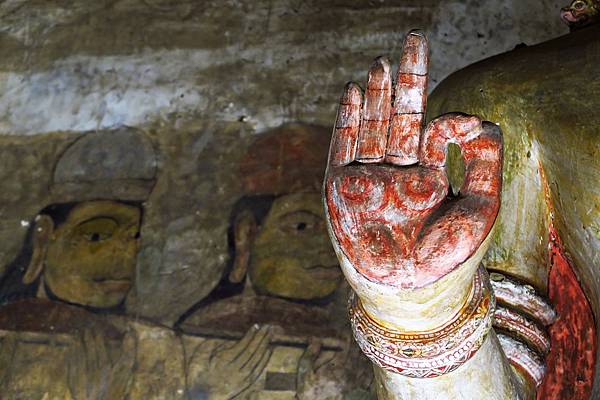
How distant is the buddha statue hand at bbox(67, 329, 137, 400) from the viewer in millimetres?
2496

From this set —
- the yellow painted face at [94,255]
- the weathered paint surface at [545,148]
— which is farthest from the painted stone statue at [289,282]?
the weathered paint surface at [545,148]

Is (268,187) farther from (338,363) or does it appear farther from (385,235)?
(385,235)

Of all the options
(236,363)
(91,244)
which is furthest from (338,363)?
(91,244)

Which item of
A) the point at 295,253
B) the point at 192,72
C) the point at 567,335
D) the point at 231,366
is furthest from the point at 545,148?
the point at 192,72

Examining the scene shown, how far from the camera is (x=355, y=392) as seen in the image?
2406mm

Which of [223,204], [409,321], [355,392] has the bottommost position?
[355,392]

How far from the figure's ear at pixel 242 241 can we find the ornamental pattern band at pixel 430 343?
1156mm

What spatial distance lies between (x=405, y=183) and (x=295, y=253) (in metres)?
1.29

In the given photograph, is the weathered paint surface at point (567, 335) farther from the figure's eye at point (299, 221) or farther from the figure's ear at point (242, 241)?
the figure's ear at point (242, 241)

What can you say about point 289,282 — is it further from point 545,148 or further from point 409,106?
point 409,106

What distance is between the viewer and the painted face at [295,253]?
8.64 ft

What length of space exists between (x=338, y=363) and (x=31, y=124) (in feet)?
4.88

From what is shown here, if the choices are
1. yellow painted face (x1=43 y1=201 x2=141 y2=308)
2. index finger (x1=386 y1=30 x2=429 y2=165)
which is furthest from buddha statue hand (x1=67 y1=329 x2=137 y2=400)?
index finger (x1=386 y1=30 x2=429 y2=165)

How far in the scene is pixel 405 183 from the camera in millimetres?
1437
